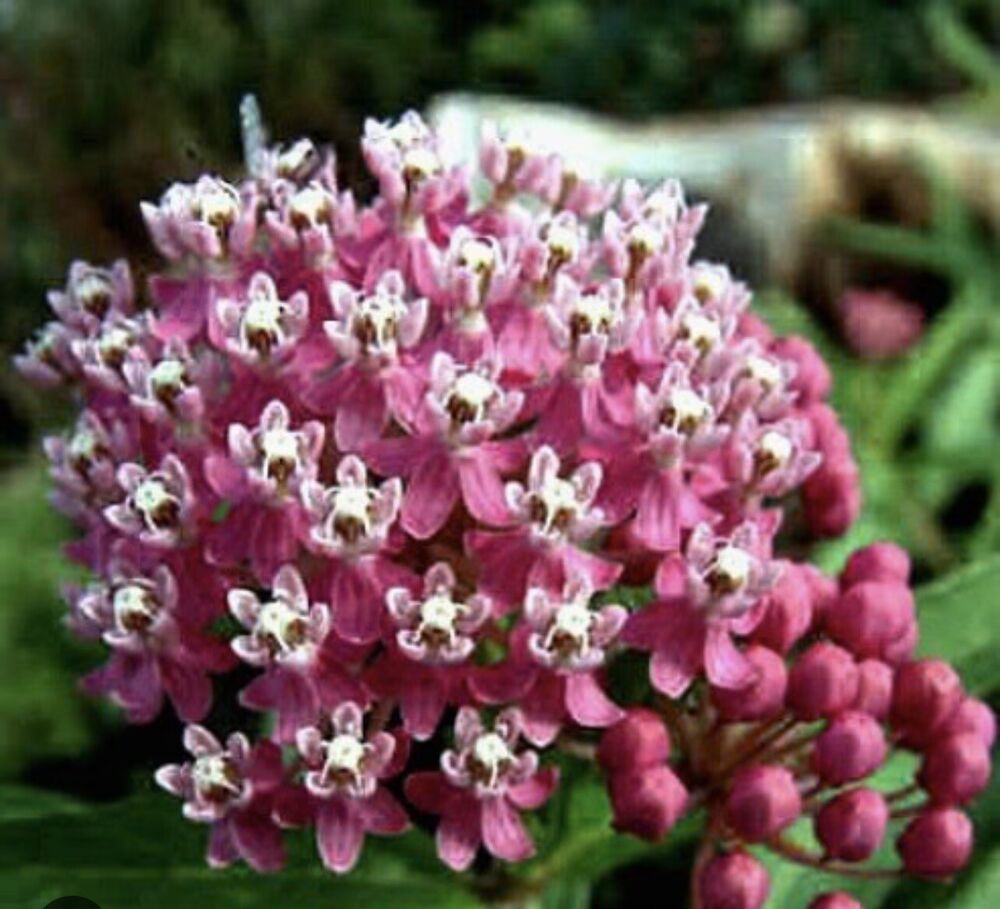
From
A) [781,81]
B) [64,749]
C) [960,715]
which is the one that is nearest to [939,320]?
[64,749]

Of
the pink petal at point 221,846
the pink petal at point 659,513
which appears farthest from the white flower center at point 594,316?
the pink petal at point 221,846

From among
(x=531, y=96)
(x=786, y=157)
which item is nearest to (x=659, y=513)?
(x=786, y=157)

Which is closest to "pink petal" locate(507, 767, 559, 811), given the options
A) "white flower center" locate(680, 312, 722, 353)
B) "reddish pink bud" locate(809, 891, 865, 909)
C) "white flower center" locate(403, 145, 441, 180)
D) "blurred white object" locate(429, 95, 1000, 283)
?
"reddish pink bud" locate(809, 891, 865, 909)

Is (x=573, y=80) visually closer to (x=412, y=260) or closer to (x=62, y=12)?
(x=62, y=12)

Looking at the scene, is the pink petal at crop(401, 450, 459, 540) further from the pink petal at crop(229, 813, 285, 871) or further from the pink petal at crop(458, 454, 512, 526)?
the pink petal at crop(229, 813, 285, 871)

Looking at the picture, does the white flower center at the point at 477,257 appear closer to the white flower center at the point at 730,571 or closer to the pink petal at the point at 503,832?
the white flower center at the point at 730,571
